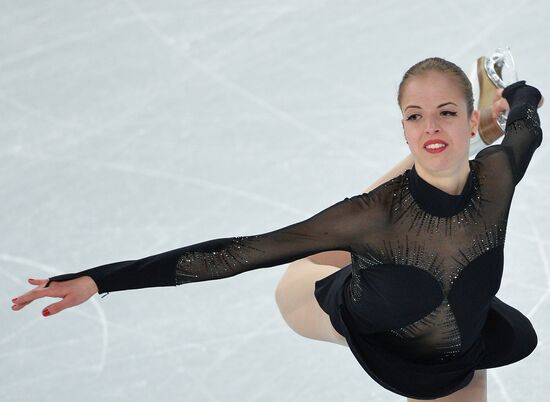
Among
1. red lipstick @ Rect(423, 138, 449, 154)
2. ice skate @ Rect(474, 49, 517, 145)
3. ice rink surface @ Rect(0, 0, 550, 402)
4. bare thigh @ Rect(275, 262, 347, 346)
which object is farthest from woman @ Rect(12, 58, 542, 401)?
ice rink surface @ Rect(0, 0, 550, 402)

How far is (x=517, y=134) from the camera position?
8.64 feet

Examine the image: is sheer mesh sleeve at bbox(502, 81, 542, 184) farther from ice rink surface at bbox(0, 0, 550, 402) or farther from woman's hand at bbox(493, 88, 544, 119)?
ice rink surface at bbox(0, 0, 550, 402)

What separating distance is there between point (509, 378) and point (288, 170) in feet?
3.96

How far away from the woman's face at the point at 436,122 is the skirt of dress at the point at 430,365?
458mm

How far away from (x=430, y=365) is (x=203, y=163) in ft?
5.85

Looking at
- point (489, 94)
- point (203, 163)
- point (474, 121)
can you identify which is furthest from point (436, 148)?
point (203, 163)

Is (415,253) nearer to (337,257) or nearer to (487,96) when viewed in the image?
(337,257)

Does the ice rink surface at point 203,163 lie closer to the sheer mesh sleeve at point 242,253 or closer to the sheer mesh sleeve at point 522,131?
the sheer mesh sleeve at point 522,131

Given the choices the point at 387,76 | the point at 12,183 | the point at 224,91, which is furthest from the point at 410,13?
the point at 12,183

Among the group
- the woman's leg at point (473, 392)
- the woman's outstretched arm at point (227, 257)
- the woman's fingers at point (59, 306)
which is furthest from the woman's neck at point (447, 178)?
the woman's fingers at point (59, 306)

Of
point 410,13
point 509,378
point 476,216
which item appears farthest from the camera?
point 410,13

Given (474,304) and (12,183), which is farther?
(12,183)

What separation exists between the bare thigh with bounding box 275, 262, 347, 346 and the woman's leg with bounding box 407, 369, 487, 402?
1.02ft

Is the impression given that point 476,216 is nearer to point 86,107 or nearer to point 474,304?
point 474,304
